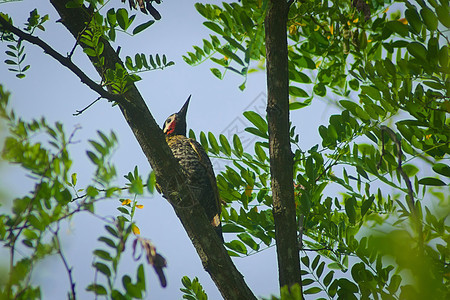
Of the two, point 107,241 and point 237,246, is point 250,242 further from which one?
point 107,241

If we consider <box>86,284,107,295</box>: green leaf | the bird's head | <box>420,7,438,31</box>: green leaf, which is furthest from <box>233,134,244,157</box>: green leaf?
<box>86,284,107,295</box>: green leaf

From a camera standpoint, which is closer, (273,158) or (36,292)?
(36,292)

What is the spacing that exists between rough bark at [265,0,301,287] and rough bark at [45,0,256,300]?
0.70ft

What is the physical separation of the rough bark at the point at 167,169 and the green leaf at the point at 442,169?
2.83 feet

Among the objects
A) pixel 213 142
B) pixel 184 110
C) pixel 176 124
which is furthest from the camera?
pixel 184 110

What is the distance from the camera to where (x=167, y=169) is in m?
2.00

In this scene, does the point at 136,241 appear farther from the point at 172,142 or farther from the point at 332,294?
the point at 172,142

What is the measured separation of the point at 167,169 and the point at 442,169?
1.06 meters

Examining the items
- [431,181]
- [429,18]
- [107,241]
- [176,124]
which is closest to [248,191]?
[431,181]

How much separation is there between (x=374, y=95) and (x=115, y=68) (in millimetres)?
1057

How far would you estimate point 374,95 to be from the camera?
6.14ft

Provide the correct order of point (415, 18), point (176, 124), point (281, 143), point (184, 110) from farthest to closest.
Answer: point (184, 110) → point (176, 124) → point (281, 143) → point (415, 18)

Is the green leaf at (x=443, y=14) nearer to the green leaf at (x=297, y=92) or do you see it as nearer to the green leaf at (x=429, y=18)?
the green leaf at (x=429, y=18)

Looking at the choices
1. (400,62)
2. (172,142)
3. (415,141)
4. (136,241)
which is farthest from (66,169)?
(172,142)
